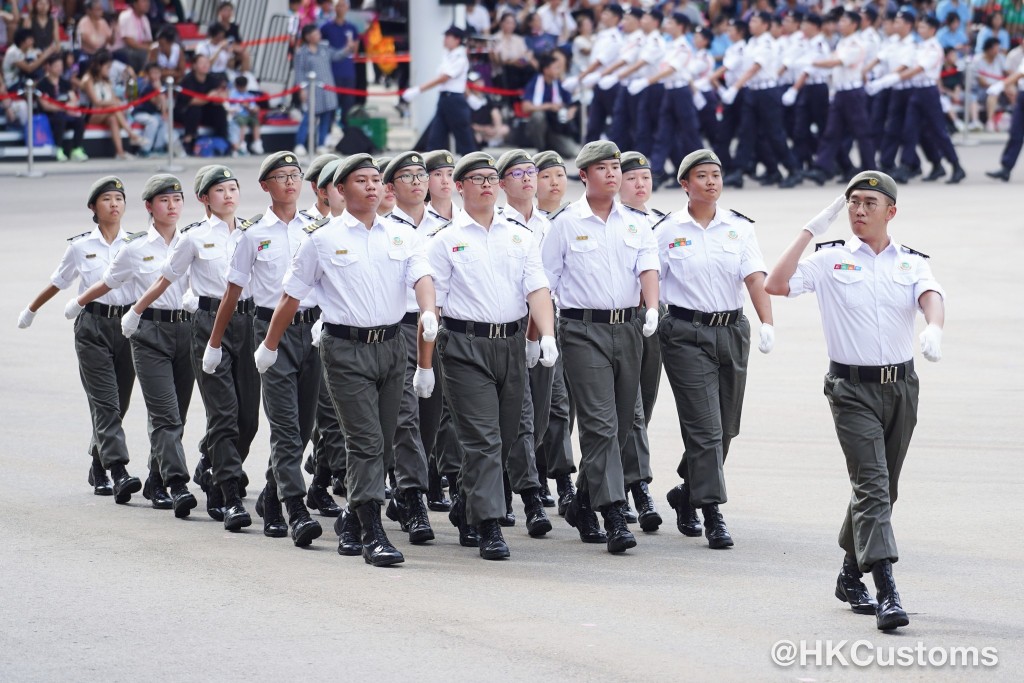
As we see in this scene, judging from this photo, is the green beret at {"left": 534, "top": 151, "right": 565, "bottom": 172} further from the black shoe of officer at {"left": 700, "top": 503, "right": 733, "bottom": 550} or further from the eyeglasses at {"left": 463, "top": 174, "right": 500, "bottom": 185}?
the black shoe of officer at {"left": 700, "top": 503, "right": 733, "bottom": 550}

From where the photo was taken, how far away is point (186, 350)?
31.4 feet

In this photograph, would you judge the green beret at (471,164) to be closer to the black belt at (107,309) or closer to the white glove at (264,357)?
the white glove at (264,357)

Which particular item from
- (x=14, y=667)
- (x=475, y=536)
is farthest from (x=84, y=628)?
(x=475, y=536)

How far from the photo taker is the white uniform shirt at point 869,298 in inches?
286

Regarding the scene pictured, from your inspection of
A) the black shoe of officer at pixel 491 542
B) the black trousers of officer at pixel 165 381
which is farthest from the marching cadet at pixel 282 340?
the black shoe of officer at pixel 491 542

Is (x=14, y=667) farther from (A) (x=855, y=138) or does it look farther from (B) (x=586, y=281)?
(A) (x=855, y=138)

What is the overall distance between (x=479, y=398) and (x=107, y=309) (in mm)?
2658

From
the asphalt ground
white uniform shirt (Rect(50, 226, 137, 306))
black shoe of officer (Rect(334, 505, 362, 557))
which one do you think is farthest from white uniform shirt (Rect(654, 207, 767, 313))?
white uniform shirt (Rect(50, 226, 137, 306))

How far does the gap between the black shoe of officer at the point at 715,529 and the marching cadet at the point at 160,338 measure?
277 cm

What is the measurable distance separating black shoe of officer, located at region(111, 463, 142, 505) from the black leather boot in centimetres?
66

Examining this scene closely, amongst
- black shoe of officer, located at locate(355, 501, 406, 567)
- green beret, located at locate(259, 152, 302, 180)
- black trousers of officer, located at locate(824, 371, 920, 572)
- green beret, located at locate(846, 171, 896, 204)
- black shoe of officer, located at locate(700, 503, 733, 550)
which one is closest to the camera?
black trousers of officer, located at locate(824, 371, 920, 572)

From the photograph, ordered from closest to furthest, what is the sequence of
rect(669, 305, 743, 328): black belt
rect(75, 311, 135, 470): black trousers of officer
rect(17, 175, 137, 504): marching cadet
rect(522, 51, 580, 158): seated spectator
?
1. rect(669, 305, 743, 328): black belt
2. rect(17, 175, 137, 504): marching cadet
3. rect(75, 311, 135, 470): black trousers of officer
4. rect(522, 51, 580, 158): seated spectator

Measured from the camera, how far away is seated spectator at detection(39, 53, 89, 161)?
2266 centimetres

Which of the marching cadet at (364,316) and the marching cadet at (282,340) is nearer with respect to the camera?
the marching cadet at (364,316)
